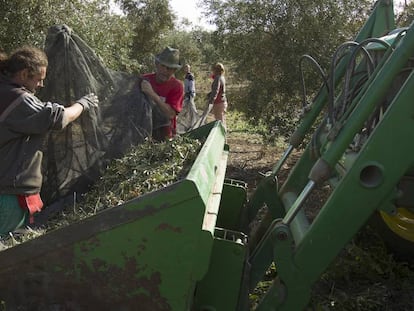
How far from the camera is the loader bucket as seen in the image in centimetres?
229

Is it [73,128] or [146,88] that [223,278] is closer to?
[73,128]

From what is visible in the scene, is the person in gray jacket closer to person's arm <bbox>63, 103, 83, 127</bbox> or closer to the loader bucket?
person's arm <bbox>63, 103, 83, 127</bbox>

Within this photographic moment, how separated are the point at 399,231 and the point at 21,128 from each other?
9.63 ft

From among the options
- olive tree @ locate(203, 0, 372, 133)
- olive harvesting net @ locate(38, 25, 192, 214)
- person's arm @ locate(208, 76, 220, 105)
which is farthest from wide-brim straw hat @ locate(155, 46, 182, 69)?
person's arm @ locate(208, 76, 220, 105)

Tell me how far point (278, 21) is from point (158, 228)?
632cm

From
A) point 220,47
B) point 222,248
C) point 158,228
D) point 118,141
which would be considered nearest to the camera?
point 158,228

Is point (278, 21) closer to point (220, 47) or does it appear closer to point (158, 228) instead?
point (220, 47)

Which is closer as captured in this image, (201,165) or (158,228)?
(158,228)

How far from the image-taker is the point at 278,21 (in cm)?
794

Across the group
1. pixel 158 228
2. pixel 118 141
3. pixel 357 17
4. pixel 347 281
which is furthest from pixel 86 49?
pixel 357 17

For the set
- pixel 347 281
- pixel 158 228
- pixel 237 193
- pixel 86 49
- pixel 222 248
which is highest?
pixel 86 49

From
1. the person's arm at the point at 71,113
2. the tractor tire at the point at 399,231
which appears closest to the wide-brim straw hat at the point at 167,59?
the person's arm at the point at 71,113

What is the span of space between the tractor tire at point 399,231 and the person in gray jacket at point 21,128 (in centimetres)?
257

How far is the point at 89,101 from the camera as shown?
387 centimetres
